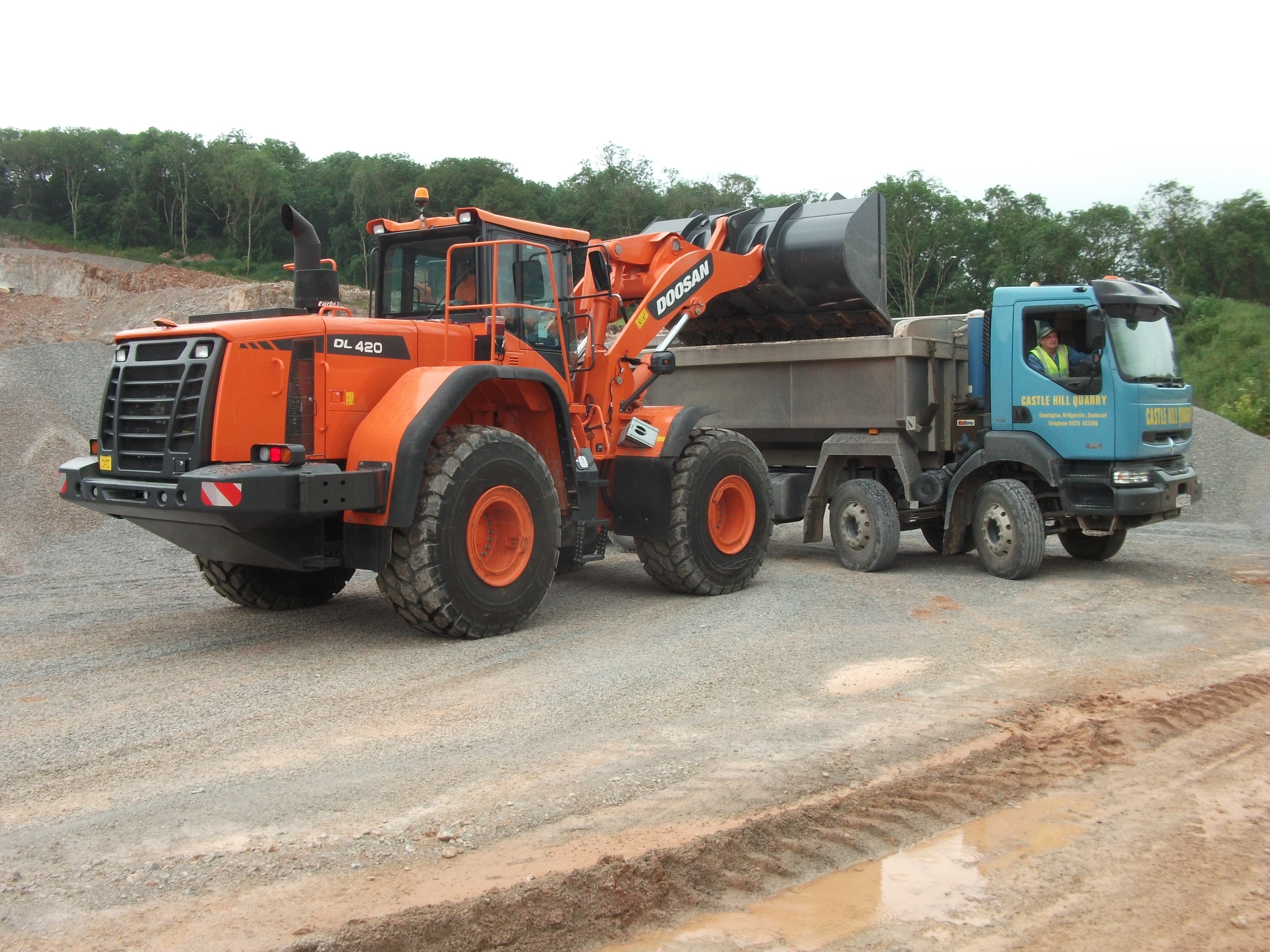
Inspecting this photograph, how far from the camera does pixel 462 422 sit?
7797 mm

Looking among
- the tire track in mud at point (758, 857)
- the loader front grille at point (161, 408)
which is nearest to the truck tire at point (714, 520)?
the tire track in mud at point (758, 857)

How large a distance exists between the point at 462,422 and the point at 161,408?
2.05 metres

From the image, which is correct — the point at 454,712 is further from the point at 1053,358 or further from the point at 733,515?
the point at 1053,358

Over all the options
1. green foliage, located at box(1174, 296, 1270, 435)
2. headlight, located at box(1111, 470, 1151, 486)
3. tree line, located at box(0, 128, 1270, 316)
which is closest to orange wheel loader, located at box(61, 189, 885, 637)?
headlight, located at box(1111, 470, 1151, 486)

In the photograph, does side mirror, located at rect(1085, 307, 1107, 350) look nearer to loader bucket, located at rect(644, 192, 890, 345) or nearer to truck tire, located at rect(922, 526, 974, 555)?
loader bucket, located at rect(644, 192, 890, 345)

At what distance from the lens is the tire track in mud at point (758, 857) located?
3.32 meters

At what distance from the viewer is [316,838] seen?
3.93 metres

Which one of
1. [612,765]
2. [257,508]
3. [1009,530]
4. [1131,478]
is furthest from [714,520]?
[612,765]

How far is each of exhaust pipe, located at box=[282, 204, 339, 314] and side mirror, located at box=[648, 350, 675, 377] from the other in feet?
8.47

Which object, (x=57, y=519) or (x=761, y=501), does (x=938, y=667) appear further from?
(x=57, y=519)

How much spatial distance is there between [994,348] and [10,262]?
4021cm

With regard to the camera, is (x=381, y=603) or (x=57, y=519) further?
(x=57, y=519)

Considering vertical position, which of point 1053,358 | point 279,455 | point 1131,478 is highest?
point 1053,358

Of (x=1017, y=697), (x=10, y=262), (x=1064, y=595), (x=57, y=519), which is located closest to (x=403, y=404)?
(x=1017, y=697)
